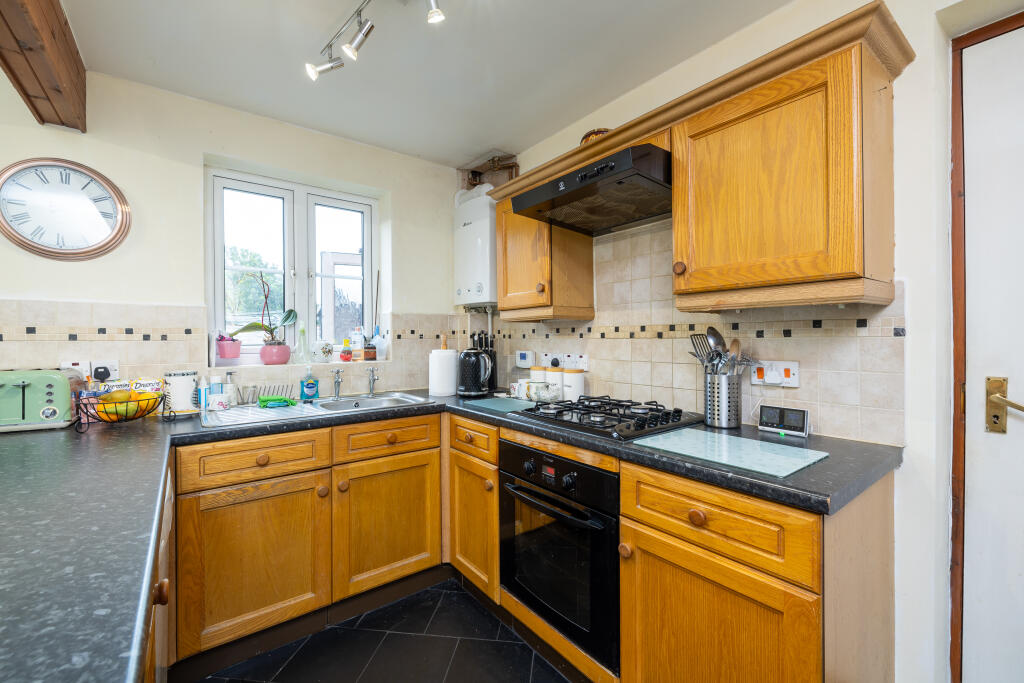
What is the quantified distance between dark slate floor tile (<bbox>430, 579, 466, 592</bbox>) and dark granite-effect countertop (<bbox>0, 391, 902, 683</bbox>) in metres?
1.05

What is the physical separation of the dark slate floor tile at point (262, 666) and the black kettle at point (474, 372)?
4.49ft

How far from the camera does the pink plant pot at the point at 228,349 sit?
2.26m

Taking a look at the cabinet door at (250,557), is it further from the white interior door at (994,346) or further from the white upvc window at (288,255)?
the white interior door at (994,346)

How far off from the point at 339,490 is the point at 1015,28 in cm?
279

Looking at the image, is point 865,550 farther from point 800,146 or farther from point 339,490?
point 339,490

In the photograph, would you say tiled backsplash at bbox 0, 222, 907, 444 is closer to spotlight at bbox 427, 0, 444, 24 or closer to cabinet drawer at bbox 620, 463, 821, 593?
cabinet drawer at bbox 620, 463, 821, 593

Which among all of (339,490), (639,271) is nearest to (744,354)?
(639,271)

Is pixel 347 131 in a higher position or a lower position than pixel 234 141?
higher

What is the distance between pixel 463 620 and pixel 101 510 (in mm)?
1563

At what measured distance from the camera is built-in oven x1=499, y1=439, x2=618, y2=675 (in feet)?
4.66

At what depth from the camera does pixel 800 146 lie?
1.26 m

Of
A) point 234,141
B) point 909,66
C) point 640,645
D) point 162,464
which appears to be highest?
point 234,141

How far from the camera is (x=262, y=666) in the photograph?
5.57 ft

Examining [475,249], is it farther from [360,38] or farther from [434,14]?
[434,14]
